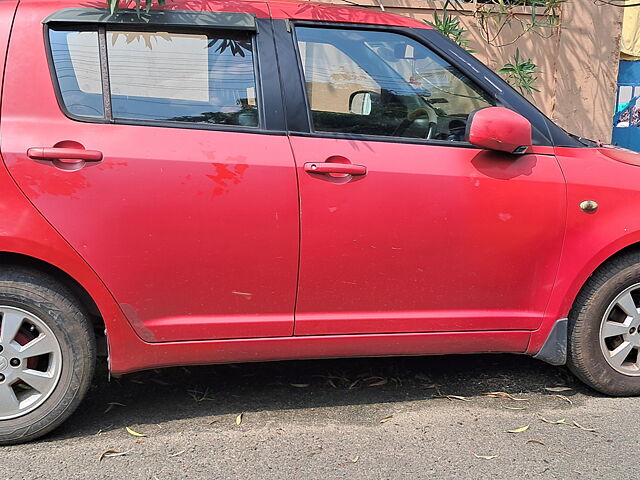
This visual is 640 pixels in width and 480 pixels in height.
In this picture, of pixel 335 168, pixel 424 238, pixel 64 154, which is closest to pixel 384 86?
pixel 335 168

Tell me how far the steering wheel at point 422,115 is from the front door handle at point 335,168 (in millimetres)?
288

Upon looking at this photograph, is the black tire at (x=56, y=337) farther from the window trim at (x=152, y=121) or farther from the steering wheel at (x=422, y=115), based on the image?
the steering wheel at (x=422, y=115)

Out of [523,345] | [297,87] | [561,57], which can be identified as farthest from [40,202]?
[561,57]

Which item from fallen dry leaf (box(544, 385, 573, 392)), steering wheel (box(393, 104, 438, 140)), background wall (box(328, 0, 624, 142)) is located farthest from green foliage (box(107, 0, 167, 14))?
background wall (box(328, 0, 624, 142))

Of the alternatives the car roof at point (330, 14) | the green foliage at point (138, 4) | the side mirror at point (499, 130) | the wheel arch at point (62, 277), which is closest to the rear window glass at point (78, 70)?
the green foliage at point (138, 4)

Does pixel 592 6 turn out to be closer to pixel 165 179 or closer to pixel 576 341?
pixel 576 341

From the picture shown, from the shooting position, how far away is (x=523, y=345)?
307cm

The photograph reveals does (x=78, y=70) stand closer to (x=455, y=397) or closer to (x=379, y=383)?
(x=379, y=383)

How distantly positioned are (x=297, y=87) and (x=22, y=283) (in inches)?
55.3

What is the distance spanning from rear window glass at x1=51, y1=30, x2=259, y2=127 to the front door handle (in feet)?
1.00

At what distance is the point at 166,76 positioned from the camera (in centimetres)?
272

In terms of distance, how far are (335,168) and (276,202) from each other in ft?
0.96

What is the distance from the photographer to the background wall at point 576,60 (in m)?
7.23

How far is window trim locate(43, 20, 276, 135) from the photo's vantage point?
8.57ft
